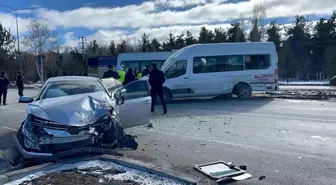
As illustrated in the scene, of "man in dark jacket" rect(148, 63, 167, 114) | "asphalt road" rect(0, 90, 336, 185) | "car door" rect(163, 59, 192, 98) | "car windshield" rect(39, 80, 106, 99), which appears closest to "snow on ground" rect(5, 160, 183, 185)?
"asphalt road" rect(0, 90, 336, 185)

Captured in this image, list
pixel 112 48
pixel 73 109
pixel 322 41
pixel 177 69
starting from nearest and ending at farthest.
A: pixel 73 109, pixel 177 69, pixel 322 41, pixel 112 48

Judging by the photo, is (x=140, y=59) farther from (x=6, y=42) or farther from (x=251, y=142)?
(x=6, y=42)

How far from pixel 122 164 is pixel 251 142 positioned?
3345 millimetres

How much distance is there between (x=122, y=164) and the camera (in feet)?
17.4

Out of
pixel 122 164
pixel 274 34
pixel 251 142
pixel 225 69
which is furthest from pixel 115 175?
pixel 274 34

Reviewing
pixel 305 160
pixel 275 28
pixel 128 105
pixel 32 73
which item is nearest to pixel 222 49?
pixel 128 105

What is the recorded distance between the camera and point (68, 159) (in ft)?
17.6

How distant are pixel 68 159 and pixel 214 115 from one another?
7034 millimetres

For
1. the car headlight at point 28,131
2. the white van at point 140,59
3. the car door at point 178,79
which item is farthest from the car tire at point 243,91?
the car headlight at point 28,131

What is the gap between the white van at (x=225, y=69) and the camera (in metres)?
16.2

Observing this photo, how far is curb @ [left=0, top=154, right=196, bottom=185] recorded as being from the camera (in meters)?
4.69

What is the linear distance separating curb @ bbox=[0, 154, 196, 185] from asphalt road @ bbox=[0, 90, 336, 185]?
1.13ft

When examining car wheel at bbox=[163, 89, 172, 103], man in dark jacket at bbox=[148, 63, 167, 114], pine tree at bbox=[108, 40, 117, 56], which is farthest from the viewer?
pine tree at bbox=[108, 40, 117, 56]

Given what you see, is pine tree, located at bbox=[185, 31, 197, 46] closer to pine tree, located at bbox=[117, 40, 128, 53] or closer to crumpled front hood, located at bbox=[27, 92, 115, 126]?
pine tree, located at bbox=[117, 40, 128, 53]
